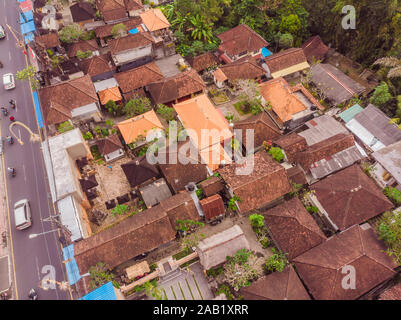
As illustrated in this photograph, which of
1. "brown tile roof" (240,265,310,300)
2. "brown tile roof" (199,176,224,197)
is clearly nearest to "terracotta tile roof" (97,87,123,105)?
"brown tile roof" (199,176,224,197)

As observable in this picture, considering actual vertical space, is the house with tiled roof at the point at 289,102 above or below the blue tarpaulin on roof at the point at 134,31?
below

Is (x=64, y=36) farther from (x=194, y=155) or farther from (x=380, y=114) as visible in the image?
(x=380, y=114)

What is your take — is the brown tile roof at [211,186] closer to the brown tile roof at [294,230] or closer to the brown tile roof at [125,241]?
the brown tile roof at [125,241]

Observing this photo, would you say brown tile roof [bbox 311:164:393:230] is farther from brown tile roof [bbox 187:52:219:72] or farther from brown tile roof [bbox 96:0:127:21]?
brown tile roof [bbox 96:0:127:21]

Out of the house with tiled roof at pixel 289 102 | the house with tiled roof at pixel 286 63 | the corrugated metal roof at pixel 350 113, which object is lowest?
the corrugated metal roof at pixel 350 113

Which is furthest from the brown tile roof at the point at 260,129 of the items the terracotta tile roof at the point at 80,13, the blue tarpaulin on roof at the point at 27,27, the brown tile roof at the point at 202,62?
→ the blue tarpaulin on roof at the point at 27,27

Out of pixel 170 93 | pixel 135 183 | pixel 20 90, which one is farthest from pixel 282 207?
pixel 20 90

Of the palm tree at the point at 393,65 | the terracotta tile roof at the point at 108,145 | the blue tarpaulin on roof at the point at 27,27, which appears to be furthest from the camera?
the blue tarpaulin on roof at the point at 27,27
